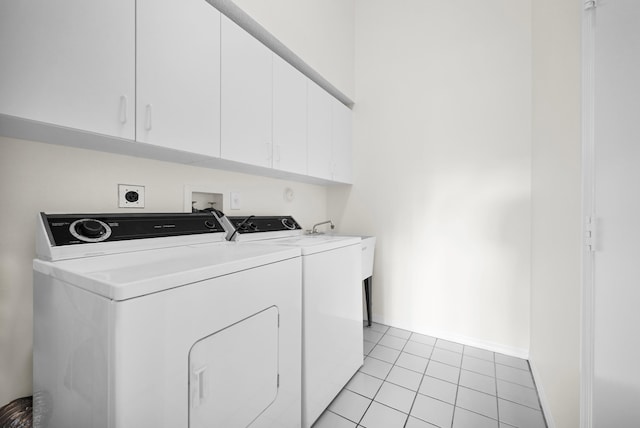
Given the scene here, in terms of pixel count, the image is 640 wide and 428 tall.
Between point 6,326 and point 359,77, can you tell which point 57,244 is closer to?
point 6,326

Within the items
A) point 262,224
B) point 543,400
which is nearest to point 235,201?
point 262,224

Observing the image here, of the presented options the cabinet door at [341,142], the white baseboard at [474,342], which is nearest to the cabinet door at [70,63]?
the cabinet door at [341,142]

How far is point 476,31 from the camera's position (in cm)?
214

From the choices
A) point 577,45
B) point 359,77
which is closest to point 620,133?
point 577,45

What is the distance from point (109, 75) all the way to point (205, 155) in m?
0.46

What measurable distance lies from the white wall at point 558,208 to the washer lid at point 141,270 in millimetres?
1256

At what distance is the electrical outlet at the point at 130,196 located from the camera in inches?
48.3

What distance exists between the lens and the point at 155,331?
0.66 meters

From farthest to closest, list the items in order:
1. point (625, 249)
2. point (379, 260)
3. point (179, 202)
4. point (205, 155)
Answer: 1. point (379, 260)
2. point (179, 202)
3. point (205, 155)
4. point (625, 249)

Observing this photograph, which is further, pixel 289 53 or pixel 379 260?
pixel 379 260

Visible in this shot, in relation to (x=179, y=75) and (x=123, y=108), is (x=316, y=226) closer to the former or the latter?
(x=179, y=75)

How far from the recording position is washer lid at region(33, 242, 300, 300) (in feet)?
2.05

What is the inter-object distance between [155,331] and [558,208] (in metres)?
1.74

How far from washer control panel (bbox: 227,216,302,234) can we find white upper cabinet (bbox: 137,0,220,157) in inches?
20.0
